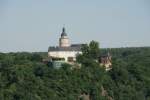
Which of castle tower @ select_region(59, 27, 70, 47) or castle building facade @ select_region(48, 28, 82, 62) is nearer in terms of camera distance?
castle building facade @ select_region(48, 28, 82, 62)

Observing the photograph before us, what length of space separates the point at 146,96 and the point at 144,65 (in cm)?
748

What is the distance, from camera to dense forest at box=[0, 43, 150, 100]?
47.3 m

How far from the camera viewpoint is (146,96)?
56219 millimetres

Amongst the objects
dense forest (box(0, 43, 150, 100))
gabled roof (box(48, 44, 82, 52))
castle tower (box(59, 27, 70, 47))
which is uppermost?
castle tower (box(59, 27, 70, 47))

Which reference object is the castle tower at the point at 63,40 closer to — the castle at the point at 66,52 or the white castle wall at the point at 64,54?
the castle at the point at 66,52

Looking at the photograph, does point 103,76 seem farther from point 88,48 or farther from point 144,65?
point 144,65

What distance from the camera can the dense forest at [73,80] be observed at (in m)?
47.3

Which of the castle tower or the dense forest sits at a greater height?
the castle tower

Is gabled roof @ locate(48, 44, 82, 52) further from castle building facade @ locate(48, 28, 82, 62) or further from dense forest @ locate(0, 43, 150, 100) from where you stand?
dense forest @ locate(0, 43, 150, 100)

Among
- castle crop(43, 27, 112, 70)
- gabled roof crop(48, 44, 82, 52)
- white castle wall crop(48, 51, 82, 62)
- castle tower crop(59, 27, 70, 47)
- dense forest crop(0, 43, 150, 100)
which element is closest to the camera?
dense forest crop(0, 43, 150, 100)

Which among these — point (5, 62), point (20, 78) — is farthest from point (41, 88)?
point (5, 62)

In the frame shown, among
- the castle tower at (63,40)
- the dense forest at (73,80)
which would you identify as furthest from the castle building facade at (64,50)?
the dense forest at (73,80)

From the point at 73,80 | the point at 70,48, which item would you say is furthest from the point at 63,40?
the point at 73,80

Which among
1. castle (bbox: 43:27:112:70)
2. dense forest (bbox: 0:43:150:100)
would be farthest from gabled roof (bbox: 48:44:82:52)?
dense forest (bbox: 0:43:150:100)
